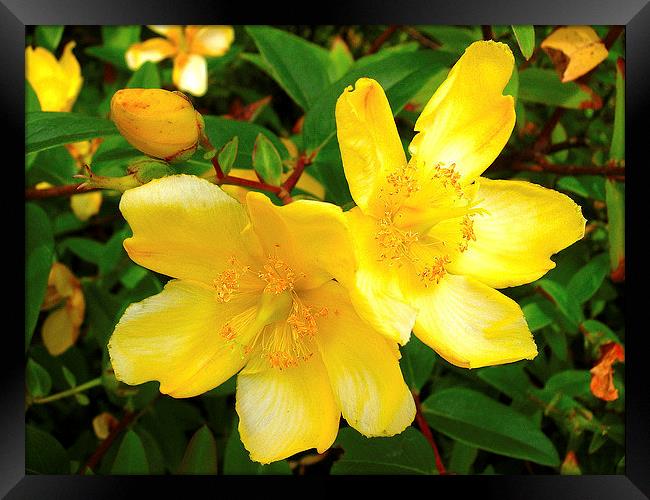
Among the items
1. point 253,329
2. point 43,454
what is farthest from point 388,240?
point 43,454

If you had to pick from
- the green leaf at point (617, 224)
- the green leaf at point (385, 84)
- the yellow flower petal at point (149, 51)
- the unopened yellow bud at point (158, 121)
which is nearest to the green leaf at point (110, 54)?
the yellow flower petal at point (149, 51)

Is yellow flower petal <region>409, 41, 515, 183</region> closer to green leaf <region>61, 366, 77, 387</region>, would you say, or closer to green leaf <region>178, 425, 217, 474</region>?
green leaf <region>178, 425, 217, 474</region>

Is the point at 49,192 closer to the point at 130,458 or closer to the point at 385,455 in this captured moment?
the point at 130,458

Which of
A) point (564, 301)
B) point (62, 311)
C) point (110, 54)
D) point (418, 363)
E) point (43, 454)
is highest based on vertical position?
point (110, 54)

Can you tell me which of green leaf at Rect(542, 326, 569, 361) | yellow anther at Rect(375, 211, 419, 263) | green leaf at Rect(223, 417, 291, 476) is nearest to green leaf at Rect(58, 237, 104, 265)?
green leaf at Rect(223, 417, 291, 476)

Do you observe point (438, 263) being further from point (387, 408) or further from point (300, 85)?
point (300, 85)

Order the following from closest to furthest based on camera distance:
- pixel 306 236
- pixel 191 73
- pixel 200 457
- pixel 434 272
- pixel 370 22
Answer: pixel 306 236
pixel 434 272
pixel 370 22
pixel 200 457
pixel 191 73

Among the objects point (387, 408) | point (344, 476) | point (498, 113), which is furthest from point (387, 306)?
point (344, 476)

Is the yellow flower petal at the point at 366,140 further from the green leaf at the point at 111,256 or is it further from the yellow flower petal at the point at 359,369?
the green leaf at the point at 111,256
